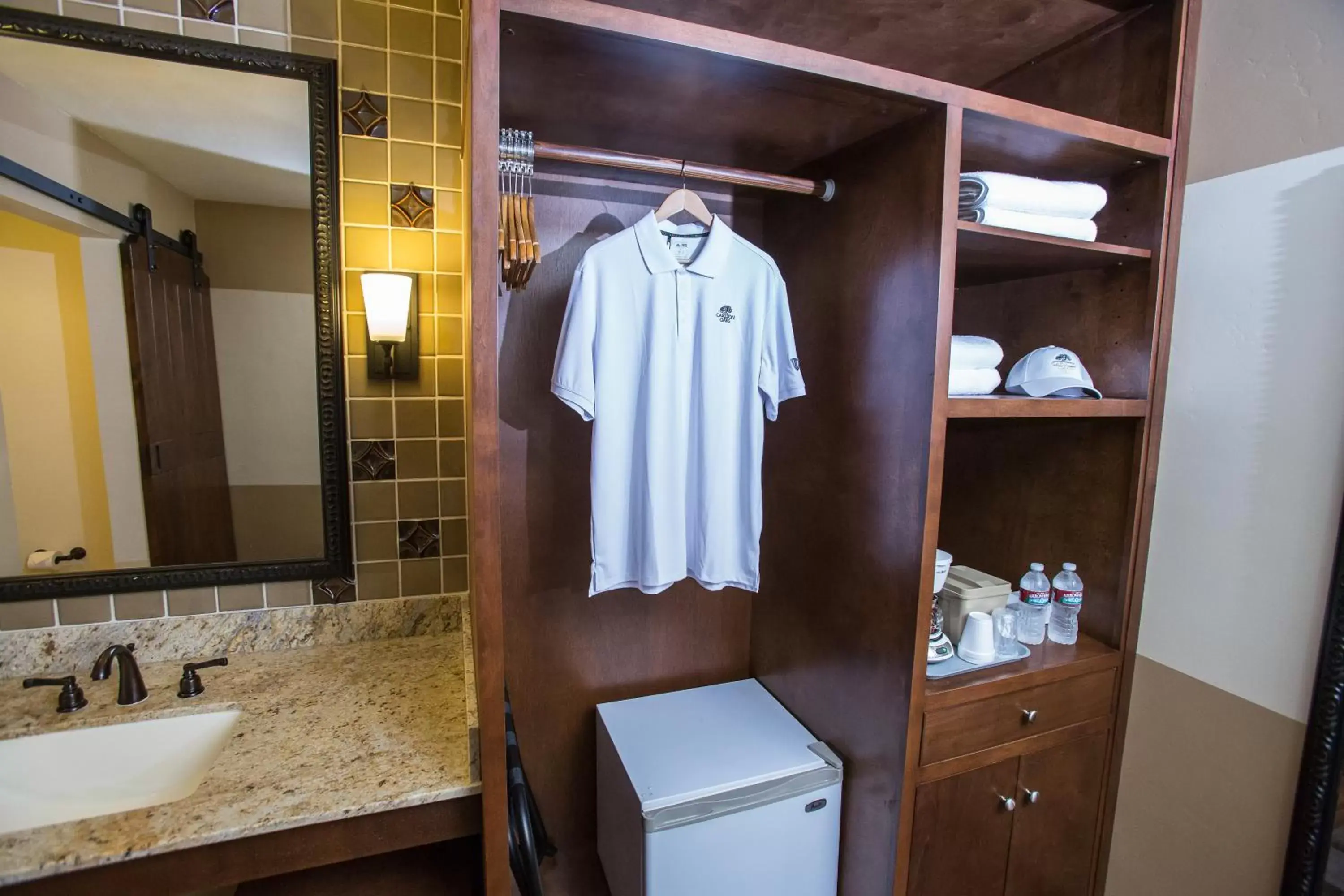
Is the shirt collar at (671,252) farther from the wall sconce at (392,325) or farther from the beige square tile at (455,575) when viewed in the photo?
the beige square tile at (455,575)

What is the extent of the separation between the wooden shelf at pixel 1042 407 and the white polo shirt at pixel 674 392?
348 millimetres

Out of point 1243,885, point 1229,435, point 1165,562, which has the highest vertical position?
point 1229,435

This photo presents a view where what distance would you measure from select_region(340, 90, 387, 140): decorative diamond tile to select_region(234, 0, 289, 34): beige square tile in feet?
0.58

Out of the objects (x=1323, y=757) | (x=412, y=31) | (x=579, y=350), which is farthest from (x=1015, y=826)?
(x=412, y=31)

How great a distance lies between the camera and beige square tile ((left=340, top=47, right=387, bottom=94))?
1.41 m

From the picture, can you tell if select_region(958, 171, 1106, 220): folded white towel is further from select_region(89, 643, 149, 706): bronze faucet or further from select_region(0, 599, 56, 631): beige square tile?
select_region(0, 599, 56, 631): beige square tile

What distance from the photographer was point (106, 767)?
1.24 m

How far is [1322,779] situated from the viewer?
1.15 m

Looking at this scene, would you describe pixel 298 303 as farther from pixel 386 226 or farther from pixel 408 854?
pixel 408 854

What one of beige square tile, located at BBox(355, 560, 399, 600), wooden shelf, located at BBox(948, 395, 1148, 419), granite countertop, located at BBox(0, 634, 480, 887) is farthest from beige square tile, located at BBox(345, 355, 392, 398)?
wooden shelf, located at BBox(948, 395, 1148, 419)

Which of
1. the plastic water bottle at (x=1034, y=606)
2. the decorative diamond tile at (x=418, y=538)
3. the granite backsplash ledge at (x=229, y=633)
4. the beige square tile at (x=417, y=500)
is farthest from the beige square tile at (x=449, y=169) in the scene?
the plastic water bottle at (x=1034, y=606)

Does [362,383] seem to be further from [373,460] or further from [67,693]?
[67,693]

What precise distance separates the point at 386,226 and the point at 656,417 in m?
0.85

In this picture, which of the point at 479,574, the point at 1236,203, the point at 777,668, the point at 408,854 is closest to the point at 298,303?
the point at 479,574
